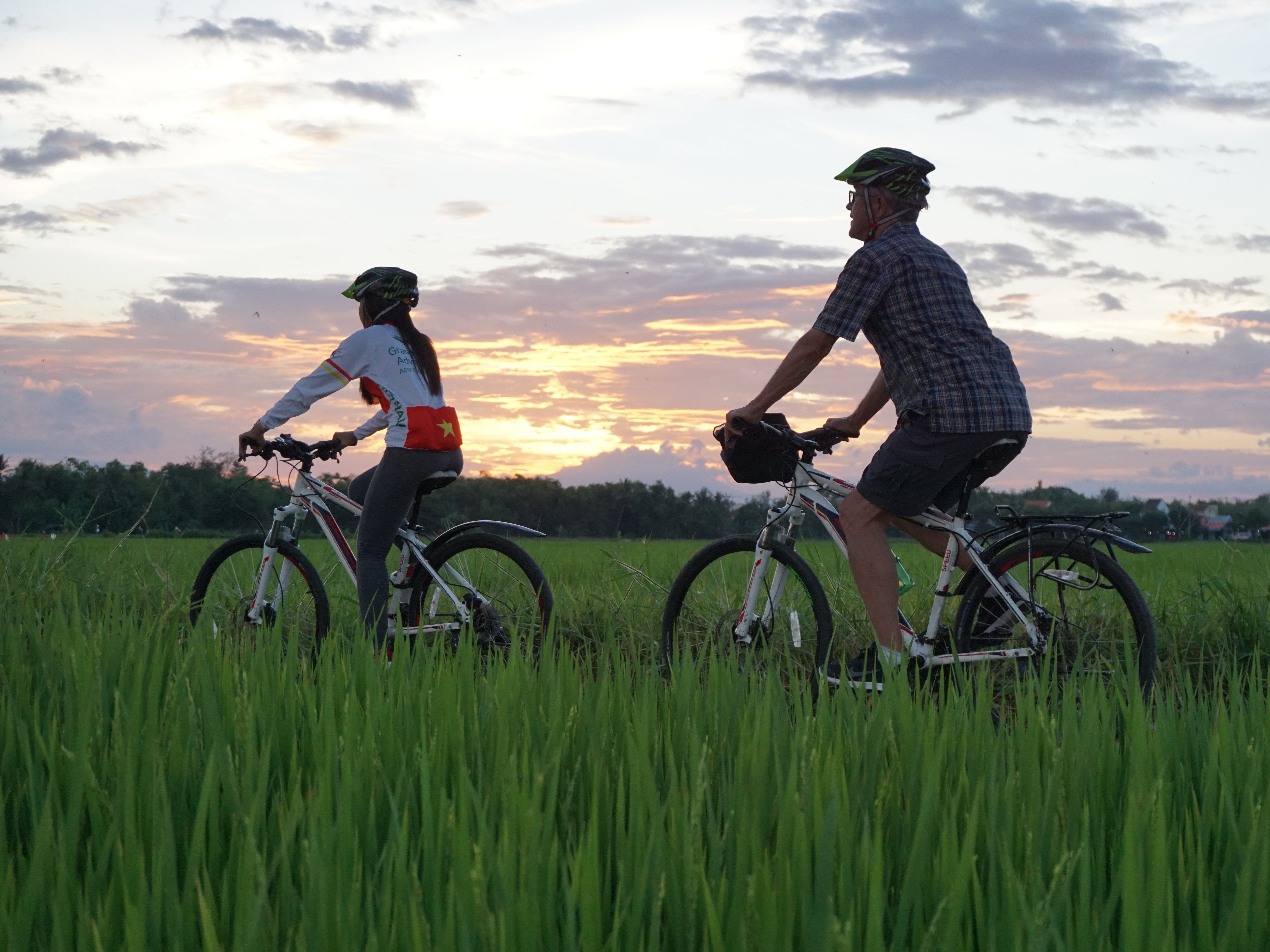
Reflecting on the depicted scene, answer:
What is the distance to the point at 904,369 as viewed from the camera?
4.68 m

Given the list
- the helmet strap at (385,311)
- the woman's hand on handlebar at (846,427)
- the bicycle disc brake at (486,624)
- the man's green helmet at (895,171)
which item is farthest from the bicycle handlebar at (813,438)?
the helmet strap at (385,311)

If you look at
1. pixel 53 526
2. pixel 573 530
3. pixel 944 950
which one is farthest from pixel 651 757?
pixel 573 530

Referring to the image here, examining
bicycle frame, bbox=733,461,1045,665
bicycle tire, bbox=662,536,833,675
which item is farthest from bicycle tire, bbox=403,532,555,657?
bicycle frame, bbox=733,461,1045,665

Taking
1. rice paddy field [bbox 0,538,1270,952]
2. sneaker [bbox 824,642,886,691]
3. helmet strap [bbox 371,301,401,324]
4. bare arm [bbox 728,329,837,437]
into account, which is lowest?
sneaker [bbox 824,642,886,691]

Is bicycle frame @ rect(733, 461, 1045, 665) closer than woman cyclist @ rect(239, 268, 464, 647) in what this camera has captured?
Yes

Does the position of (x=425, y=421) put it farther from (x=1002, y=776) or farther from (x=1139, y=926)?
(x=1139, y=926)

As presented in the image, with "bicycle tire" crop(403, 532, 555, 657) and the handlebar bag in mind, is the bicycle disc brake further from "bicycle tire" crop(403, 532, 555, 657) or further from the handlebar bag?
the handlebar bag

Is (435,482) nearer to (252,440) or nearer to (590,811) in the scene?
(252,440)

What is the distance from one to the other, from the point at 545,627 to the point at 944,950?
3915 millimetres

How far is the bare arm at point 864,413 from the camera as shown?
526cm

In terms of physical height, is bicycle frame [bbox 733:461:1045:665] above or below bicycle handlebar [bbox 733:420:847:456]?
below

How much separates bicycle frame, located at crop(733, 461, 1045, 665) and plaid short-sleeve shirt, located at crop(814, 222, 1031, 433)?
556 mm

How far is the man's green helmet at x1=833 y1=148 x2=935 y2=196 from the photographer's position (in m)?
4.75

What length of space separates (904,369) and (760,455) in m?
0.89
